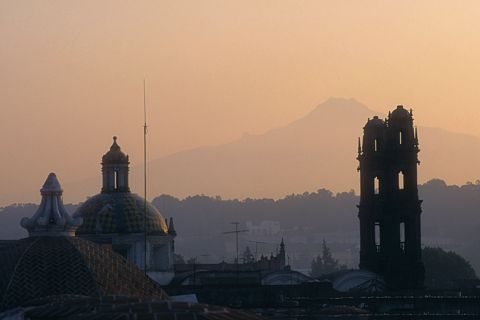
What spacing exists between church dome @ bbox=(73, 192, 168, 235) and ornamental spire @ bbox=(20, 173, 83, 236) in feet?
89.7

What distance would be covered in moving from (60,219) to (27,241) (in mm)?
1201

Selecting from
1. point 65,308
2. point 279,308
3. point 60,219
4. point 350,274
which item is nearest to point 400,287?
point 350,274

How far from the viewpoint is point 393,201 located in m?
103

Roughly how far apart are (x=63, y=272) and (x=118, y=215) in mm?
31824

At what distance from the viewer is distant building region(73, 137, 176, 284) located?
318ft

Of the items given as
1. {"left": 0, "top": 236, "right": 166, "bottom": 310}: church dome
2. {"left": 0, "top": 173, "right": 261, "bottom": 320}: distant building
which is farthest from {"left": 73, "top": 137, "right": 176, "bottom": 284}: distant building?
{"left": 0, "top": 236, "right": 166, "bottom": 310}: church dome

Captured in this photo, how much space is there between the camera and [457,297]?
3588 inches

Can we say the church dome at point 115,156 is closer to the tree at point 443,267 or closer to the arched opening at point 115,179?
the arched opening at point 115,179

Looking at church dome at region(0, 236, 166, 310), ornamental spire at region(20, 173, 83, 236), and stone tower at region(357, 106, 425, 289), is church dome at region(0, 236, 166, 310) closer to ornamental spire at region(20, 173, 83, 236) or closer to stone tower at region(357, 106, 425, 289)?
ornamental spire at region(20, 173, 83, 236)

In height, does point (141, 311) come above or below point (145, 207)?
below

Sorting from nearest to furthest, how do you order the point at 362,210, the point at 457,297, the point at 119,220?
the point at 457,297 → the point at 119,220 → the point at 362,210

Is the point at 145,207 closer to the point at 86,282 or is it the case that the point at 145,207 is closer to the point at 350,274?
the point at 350,274

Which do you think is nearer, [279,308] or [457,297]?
[279,308]

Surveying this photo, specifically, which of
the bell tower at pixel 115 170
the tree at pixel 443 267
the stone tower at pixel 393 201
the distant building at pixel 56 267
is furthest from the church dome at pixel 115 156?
the tree at pixel 443 267
